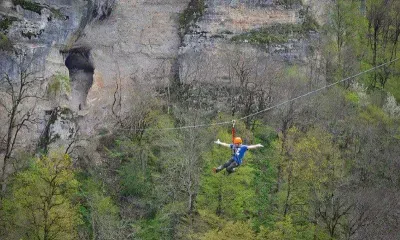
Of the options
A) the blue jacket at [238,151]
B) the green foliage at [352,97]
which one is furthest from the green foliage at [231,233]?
the green foliage at [352,97]

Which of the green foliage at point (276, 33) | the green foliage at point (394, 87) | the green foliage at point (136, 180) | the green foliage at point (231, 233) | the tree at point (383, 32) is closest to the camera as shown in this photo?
the green foliage at point (231, 233)

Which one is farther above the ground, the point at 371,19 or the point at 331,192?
the point at 371,19

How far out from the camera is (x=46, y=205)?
33312 mm

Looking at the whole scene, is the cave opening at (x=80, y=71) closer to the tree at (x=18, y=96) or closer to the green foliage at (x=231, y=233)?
the tree at (x=18, y=96)

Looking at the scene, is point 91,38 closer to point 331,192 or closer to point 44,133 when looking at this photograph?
point 44,133

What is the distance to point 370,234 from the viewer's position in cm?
3177

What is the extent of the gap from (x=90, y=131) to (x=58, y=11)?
26.2 feet

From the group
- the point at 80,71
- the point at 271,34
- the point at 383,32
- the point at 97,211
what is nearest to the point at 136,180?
the point at 97,211

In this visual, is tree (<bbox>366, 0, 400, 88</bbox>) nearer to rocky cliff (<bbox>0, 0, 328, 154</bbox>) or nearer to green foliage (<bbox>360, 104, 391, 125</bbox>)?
rocky cliff (<bbox>0, 0, 328, 154</bbox>)

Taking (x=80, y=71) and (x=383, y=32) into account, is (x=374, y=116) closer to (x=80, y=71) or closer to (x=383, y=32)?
(x=383, y=32)

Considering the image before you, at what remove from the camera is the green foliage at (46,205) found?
107ft

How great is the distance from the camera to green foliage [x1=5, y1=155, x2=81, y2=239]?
32625 millimetres

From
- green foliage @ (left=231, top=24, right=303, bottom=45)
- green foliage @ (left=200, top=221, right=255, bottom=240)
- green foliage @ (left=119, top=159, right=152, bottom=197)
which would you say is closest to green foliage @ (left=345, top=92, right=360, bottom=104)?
green foliage @ (left=231, top=24, right=303, bottom=45)

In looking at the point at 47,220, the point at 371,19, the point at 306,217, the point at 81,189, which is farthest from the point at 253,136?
the point at 371,19
